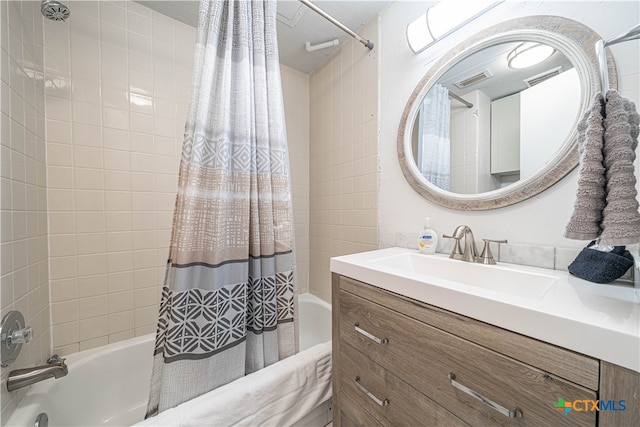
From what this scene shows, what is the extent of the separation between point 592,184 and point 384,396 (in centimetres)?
80

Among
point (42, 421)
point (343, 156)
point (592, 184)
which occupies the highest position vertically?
point (343, 156)

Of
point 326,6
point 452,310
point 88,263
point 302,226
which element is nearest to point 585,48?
point 452,310

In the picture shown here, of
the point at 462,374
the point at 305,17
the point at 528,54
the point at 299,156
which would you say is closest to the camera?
the point at 462,374

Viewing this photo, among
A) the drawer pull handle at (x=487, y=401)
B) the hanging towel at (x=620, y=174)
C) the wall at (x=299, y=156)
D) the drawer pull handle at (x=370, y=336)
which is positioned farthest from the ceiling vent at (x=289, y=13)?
the drawer pull handle at (x=487, y=401)

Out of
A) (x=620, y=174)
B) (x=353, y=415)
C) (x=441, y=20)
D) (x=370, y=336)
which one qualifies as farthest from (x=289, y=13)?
(x=353, y=415)

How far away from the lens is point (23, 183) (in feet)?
2.99

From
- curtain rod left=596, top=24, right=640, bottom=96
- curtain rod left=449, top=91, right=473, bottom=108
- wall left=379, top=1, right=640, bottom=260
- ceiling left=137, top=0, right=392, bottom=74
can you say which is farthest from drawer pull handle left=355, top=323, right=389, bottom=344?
ceiling left=137, top=0, right=392, bottom=74

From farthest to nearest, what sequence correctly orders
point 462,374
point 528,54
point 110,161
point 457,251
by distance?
point 110,161 → point 457,251 → point 528,54 → point 462,374

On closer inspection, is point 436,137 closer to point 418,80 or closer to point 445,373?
point 418,80

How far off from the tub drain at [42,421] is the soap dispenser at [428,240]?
1652 mm

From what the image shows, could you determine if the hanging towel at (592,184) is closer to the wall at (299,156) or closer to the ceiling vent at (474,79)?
the ceiling vent at (474,79)

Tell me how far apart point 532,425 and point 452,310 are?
0.23 metres

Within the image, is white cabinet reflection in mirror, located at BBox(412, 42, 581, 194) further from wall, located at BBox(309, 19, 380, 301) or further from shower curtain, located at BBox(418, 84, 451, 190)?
wall, located at BBox(309, 19, 380, 301)

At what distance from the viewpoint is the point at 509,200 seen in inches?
33.3
